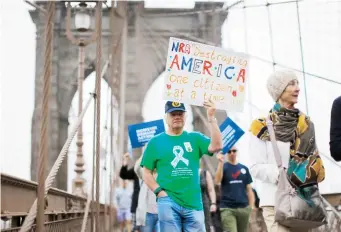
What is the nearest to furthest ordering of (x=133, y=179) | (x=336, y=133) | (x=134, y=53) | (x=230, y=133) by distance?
(x=336, y=133) < (x=230, y=133) < (x=133, y=179) < (x=134, y=53)

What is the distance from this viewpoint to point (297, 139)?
3688 mm

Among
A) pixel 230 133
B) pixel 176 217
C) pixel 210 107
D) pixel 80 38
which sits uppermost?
pixel 80 38

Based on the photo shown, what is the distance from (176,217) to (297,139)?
926mm

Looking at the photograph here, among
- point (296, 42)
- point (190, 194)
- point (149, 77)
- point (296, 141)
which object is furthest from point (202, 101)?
point (149, 77)

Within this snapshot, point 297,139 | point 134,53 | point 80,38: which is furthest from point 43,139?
point 134,53

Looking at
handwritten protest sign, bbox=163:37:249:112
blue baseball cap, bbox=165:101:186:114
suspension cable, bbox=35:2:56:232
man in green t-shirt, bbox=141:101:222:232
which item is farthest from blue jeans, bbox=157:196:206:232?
suspension cable, bbox=35:2:56:232

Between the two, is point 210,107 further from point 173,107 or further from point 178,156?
point 178,156

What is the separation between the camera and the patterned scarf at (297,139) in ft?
11.7

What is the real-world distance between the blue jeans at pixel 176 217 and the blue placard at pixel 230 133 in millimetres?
2535

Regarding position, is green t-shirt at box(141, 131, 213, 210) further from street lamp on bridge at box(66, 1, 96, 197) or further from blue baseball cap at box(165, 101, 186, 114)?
street lamp on bridge at box(66, 1, 96, 197)

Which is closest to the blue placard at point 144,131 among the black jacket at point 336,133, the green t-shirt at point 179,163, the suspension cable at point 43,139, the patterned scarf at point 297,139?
the green t-shirt at point 179,163

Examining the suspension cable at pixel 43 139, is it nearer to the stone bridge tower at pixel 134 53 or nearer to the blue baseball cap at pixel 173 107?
the blue baseball cap at pixel 173 107

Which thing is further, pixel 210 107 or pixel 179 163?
pixel 210 107

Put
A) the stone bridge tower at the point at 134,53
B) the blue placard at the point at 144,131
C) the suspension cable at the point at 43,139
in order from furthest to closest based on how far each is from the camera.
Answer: the stone bridge tower at the point at 134,53 → the blue placard at the point at 144,131 → the suspension cable at the point at 43,139
